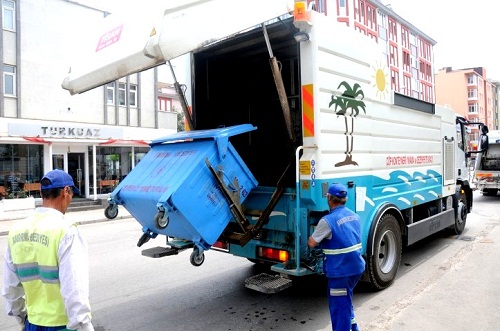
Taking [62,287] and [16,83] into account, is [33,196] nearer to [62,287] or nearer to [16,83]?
[16,83]

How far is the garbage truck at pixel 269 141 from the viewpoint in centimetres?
364

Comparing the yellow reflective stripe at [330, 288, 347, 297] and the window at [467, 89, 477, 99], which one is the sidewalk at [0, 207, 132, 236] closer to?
the yellow reflective stripe at [330, 288, 347, 297]

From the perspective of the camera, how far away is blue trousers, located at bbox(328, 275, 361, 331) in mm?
3406

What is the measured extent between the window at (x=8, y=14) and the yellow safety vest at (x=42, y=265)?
1813 centimetres

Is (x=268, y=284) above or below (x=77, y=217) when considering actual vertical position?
above

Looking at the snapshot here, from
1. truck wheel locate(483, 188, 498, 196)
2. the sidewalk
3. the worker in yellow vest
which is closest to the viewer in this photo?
the worker in yellow vest

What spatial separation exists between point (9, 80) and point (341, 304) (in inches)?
709

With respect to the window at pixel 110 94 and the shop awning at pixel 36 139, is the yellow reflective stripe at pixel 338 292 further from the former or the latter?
the window at pixel 110 94

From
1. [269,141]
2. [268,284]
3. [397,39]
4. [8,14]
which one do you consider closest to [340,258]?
[268,284]

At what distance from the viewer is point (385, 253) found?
532 centimetres

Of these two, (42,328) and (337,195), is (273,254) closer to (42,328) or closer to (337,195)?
(337,195)

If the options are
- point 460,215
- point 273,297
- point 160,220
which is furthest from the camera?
point 460,215

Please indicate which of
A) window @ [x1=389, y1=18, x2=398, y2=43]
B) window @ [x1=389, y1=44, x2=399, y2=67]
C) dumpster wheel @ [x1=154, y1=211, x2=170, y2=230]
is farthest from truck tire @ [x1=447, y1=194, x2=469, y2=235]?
window @ [x1=389, y1=18, x2=398, y2=43]

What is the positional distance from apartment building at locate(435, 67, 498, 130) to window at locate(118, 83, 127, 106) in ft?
219
